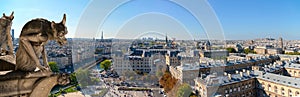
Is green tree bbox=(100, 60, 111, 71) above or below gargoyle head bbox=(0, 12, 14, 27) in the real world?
below

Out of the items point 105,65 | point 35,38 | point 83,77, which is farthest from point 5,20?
point 105,65

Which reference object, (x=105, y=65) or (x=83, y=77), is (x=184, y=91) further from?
(x=105, y=65)

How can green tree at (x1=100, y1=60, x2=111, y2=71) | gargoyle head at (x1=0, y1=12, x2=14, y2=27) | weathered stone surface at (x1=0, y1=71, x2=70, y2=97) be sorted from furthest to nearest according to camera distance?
green tree at (x1=100, y1=60, x2=111, y2=71) < gargoyle head at (x1=0, y1=12, x2=14, y2=27) < weathered stone surface at (x1=0, y1=71, x2=70, y2=97)

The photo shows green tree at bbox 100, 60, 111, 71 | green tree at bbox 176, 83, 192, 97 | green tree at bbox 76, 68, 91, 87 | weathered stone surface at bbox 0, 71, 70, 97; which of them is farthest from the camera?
green tree at bbox 100, 60, 111, 71

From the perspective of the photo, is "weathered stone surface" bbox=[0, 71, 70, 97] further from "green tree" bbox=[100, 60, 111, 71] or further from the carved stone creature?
"green tree" bbox=[100, 60, 111, 71]

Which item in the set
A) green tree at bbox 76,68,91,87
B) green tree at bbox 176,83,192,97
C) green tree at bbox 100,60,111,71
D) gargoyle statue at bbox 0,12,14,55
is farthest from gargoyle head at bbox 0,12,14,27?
green tree at bbox 100,60,111,71

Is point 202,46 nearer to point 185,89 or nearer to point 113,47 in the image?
point 113,47

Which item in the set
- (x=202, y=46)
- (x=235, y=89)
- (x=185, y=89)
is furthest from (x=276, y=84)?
(x=202, y=46)
